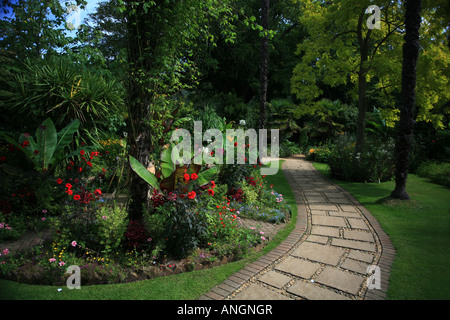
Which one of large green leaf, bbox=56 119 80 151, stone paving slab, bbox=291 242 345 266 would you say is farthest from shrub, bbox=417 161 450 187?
large green leaf, bbox=56 119 80 151

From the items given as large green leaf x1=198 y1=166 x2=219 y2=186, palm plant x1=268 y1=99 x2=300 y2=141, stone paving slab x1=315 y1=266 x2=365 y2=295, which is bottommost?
stone paving slab x1=315 y1=266 x2=365 y2=295

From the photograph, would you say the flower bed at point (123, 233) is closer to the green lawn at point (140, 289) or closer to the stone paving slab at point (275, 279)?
the green lawn at point (140, 289)

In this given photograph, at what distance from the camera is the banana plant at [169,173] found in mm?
3602

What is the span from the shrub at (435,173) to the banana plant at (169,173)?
698cm

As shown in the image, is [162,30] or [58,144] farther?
[58,144]

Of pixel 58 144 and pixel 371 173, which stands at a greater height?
pixel 58 144

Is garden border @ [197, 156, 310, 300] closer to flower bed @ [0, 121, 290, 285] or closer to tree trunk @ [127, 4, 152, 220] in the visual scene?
flower bed @ [0, 121, 290, 285]

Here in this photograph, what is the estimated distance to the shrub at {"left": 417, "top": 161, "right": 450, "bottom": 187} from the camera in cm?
741

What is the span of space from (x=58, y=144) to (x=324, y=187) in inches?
284

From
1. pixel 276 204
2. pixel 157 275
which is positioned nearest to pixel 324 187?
pixel 276 204

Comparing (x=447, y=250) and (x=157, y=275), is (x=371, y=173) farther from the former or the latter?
(x=157, y=275)

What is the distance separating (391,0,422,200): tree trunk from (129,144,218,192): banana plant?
15.3 ft

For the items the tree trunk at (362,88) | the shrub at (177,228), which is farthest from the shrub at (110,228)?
the tree trunk at (362,88)

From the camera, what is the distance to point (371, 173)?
8.91 metres
